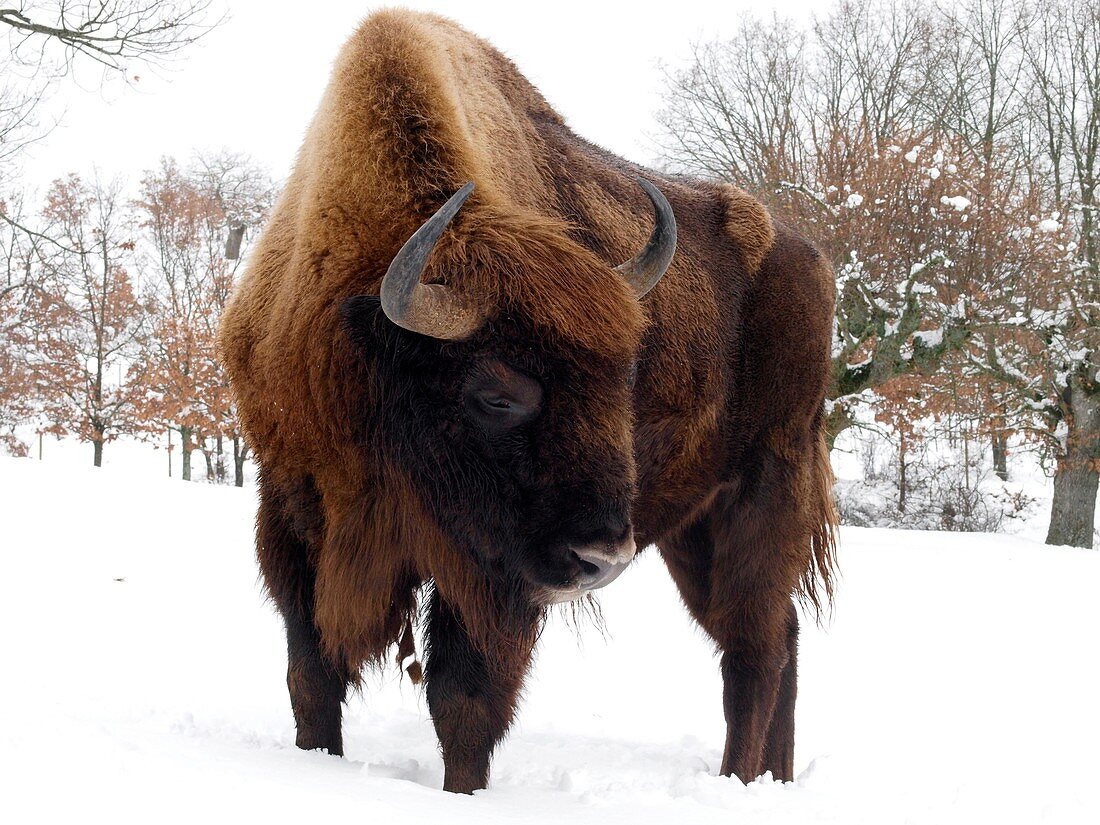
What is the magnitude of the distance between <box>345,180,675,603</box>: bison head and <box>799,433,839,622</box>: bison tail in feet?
7.90

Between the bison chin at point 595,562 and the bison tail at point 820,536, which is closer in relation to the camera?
the bison chin at point 595,562

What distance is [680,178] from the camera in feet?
18.3

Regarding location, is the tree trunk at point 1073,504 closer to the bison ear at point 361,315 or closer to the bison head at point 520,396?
the bison head at point 520,396

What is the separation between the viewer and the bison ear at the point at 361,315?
318 cm

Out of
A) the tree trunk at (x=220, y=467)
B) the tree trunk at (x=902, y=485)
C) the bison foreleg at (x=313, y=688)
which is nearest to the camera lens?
the bison foreleg at (x=313, y=688)

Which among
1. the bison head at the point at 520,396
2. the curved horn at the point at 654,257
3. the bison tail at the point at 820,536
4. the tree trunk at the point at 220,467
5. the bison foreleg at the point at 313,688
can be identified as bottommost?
the tree trunk at the point at 220,467

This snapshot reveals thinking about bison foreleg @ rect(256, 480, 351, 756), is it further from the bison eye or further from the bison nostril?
the bison nostril

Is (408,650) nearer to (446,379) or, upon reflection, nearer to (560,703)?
(446,379)

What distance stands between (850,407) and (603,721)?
12.2 meters

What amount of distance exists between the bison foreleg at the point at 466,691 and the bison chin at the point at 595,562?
538mm

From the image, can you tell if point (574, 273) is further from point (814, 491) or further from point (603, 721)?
point (603, 721)

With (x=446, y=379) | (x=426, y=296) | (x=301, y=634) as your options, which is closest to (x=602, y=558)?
(x=446, y=379)

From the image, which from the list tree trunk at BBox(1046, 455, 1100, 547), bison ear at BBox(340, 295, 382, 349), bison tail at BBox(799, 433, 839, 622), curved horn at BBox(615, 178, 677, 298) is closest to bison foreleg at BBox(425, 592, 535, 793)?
bison ear at BBox(340, 295, 382, 349)

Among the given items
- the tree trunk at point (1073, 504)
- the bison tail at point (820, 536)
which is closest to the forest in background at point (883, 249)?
the tree trunk at point (1073, 504)
